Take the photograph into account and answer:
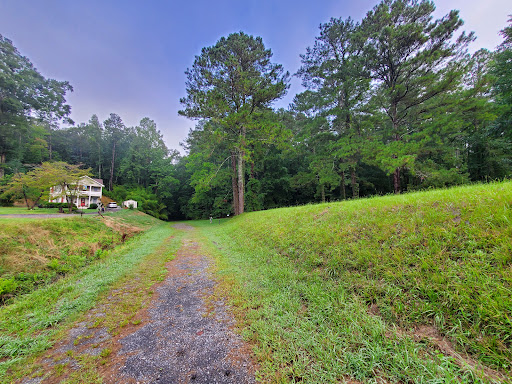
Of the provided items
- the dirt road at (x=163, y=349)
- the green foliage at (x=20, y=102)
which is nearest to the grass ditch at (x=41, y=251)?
the dirt road at (x=163, y=349)

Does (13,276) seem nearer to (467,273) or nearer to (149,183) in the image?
(467,273)

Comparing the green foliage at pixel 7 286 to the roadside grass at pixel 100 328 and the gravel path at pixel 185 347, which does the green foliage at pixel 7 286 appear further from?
the gravel path at pixel 185 347

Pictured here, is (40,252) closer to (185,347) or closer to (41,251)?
(41,251)

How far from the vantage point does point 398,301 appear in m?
2.25

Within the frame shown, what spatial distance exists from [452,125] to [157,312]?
51.4 ft

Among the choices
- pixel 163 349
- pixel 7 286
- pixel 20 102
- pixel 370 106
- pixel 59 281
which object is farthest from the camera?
pixel 20 102

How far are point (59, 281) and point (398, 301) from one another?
6.75 metres

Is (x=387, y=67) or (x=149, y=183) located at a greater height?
(x=387, y=67)

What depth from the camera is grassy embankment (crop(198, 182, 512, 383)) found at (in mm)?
1593

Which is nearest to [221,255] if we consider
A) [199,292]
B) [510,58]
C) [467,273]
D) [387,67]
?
[199,292]

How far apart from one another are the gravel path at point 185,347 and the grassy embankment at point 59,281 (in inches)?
20.8

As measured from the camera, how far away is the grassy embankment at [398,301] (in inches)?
62.7

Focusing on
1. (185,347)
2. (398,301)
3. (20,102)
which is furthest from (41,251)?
(20,102)

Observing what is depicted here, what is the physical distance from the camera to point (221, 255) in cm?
632
